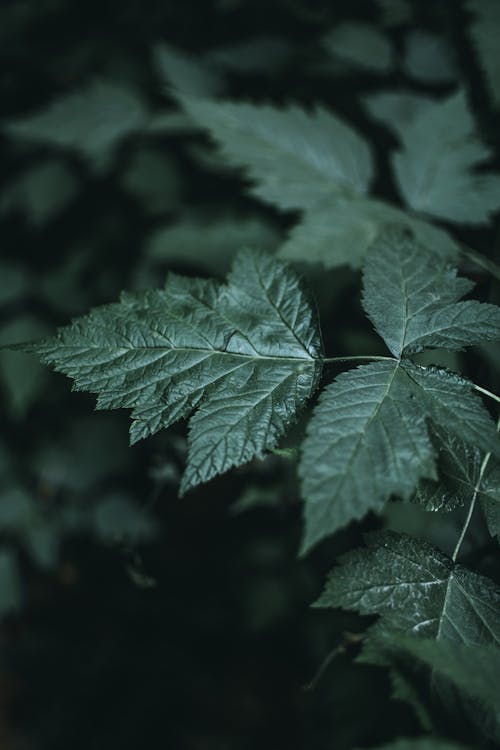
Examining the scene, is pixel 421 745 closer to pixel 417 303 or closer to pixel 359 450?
pixel 359 450

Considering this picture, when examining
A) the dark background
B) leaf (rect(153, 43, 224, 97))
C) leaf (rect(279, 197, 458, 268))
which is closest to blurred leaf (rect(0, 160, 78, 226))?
the dark background

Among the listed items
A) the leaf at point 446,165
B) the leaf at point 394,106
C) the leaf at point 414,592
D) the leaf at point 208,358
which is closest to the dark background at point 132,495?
the leaf at point 394,106

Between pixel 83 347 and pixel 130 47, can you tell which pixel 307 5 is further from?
pixel 83 347

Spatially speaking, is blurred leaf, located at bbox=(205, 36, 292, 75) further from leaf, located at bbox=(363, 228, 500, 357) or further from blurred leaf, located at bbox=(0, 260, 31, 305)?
leaf, located at bbox=(363, 228, 500, 357)

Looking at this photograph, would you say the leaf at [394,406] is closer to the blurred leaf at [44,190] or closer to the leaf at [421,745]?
the leaf at [421,745]

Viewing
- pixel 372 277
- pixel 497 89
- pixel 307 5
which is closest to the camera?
pixel 372 277

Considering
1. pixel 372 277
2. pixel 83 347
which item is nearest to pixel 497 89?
pixel 372 277

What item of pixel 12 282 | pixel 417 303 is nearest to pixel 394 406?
pixel 417 303
